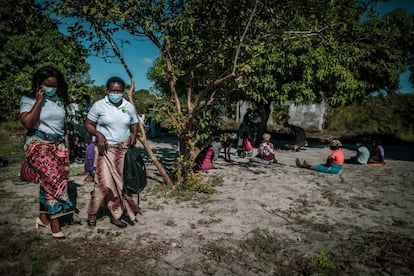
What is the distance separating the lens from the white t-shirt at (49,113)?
3.27 meters

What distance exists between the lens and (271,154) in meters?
9.25

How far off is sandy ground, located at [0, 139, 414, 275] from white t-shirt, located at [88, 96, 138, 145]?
1350mm

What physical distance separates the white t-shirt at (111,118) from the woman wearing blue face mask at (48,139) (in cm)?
40

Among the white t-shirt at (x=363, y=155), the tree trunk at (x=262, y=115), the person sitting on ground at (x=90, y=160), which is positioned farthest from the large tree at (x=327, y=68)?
the person sitting on ground at (x=90, y=160)

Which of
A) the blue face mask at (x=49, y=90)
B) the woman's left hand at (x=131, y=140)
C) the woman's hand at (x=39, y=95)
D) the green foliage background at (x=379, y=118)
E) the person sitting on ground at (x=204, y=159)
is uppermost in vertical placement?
the green foliage background at (x=379, y=118)

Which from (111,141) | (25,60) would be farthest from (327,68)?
(25,60)

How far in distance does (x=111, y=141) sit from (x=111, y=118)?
323 millimetres

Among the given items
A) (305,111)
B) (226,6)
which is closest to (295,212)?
(226,6)

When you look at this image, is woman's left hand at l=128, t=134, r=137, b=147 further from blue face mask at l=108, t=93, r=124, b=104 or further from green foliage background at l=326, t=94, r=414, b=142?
green foliage background at l=326, t=94, r=414, b=142

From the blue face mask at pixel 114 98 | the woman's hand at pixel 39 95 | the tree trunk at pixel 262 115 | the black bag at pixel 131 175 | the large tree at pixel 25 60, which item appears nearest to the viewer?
the woman's hand at pixel 39 95

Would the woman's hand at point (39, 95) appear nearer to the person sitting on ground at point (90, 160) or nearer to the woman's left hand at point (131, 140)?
the woman's left hand at point (131, 140)

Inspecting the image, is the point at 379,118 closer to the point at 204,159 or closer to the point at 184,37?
the point at 204,159

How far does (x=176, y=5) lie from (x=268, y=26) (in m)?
1.81

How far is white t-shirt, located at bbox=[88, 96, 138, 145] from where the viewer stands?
148 inches
